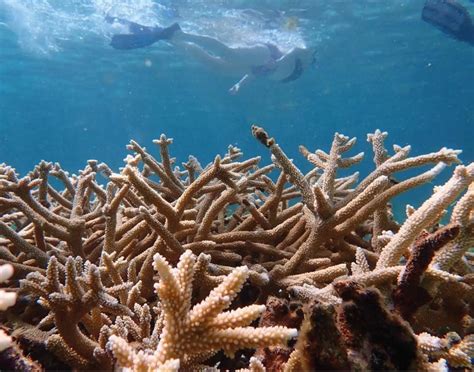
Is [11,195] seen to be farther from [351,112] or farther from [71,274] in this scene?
[351,112]

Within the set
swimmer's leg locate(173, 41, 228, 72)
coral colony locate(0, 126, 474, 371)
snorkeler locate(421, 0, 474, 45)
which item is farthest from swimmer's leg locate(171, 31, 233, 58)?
coral colony locate(0, 126, 474, 371)

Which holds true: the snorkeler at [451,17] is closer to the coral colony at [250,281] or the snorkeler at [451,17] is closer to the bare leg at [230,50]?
the bare leg at [230,50]

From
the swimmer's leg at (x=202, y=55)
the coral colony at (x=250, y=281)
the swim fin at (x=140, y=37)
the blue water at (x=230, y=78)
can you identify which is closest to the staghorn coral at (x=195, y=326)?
the coral colony at (x=250, y=281)

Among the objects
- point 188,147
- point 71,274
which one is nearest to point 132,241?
point 71,274

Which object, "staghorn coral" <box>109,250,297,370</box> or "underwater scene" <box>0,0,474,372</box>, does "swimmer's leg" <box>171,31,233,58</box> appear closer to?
"underwater scene" <box>0,0,474,372</box>

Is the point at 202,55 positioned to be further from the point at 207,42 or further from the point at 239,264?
the point at 239,264

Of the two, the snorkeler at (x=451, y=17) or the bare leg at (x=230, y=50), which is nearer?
the snorkeler at (x=451, y=17)

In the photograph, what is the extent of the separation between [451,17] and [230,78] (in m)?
25.8

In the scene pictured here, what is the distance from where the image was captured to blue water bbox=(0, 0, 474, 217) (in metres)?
23.7

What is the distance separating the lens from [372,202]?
266cm

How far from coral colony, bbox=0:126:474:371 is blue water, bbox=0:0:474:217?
71.0ft

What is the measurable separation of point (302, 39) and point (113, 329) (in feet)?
92.3

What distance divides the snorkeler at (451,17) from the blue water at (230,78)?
8566 mm

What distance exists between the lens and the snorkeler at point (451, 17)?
14859 mm
